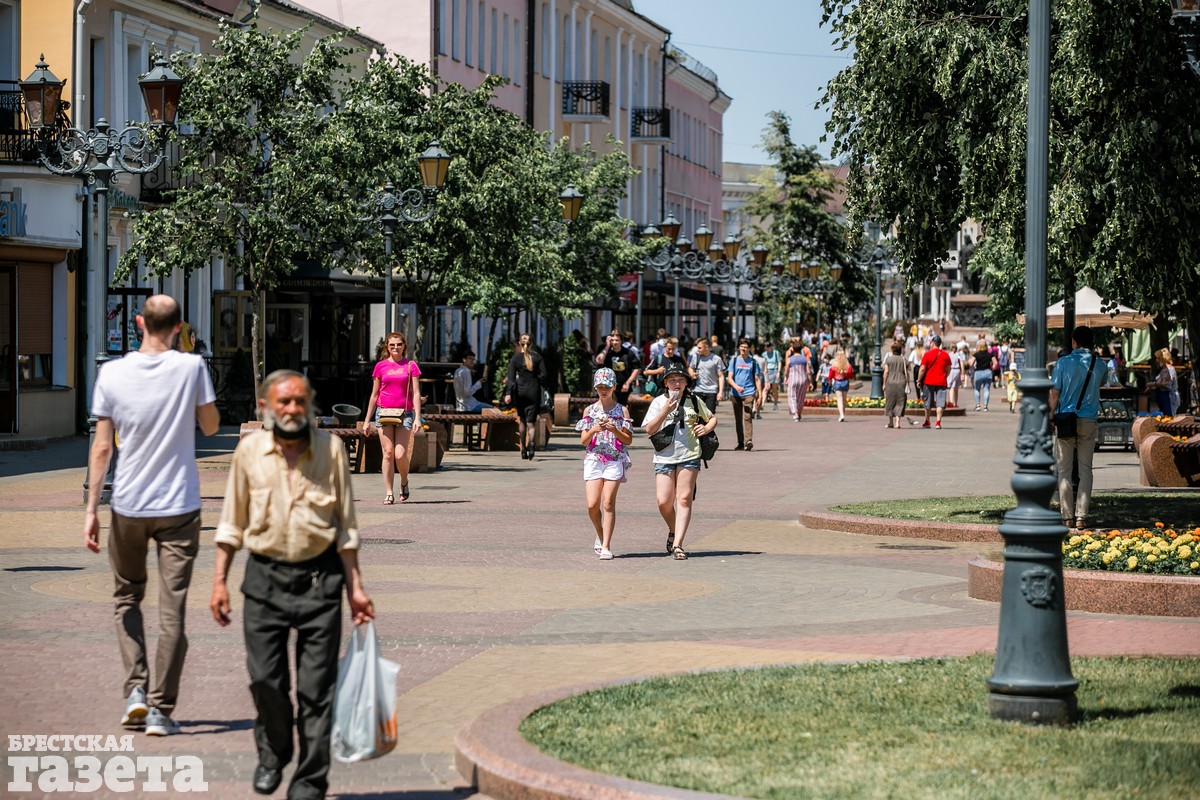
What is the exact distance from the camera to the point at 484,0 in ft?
193

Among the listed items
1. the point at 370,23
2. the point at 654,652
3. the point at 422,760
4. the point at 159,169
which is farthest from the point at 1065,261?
the point at 370,23

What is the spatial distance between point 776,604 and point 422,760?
517 centimetres

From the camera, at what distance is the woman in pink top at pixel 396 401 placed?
19.8m

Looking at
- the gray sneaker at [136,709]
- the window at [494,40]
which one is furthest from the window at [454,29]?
the gray sneaker at [136,709]

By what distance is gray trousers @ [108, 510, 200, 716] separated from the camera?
8.42 metres

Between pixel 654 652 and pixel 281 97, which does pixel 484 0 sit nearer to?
pixel 281 97

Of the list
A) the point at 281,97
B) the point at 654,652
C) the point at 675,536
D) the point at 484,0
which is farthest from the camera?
the point at 484,0

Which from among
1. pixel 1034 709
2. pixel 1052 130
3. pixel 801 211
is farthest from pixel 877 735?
pixel 801 211

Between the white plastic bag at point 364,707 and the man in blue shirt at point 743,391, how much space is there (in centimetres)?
2454

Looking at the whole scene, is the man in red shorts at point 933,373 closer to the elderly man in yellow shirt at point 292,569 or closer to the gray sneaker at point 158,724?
the gray sneaker at point 158,724

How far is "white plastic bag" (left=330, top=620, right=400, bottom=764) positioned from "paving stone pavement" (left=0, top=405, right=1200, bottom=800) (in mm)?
687

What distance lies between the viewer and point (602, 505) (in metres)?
15.6

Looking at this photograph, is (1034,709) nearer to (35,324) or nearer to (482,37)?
(35,324)

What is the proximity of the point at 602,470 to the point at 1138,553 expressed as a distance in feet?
14.2
